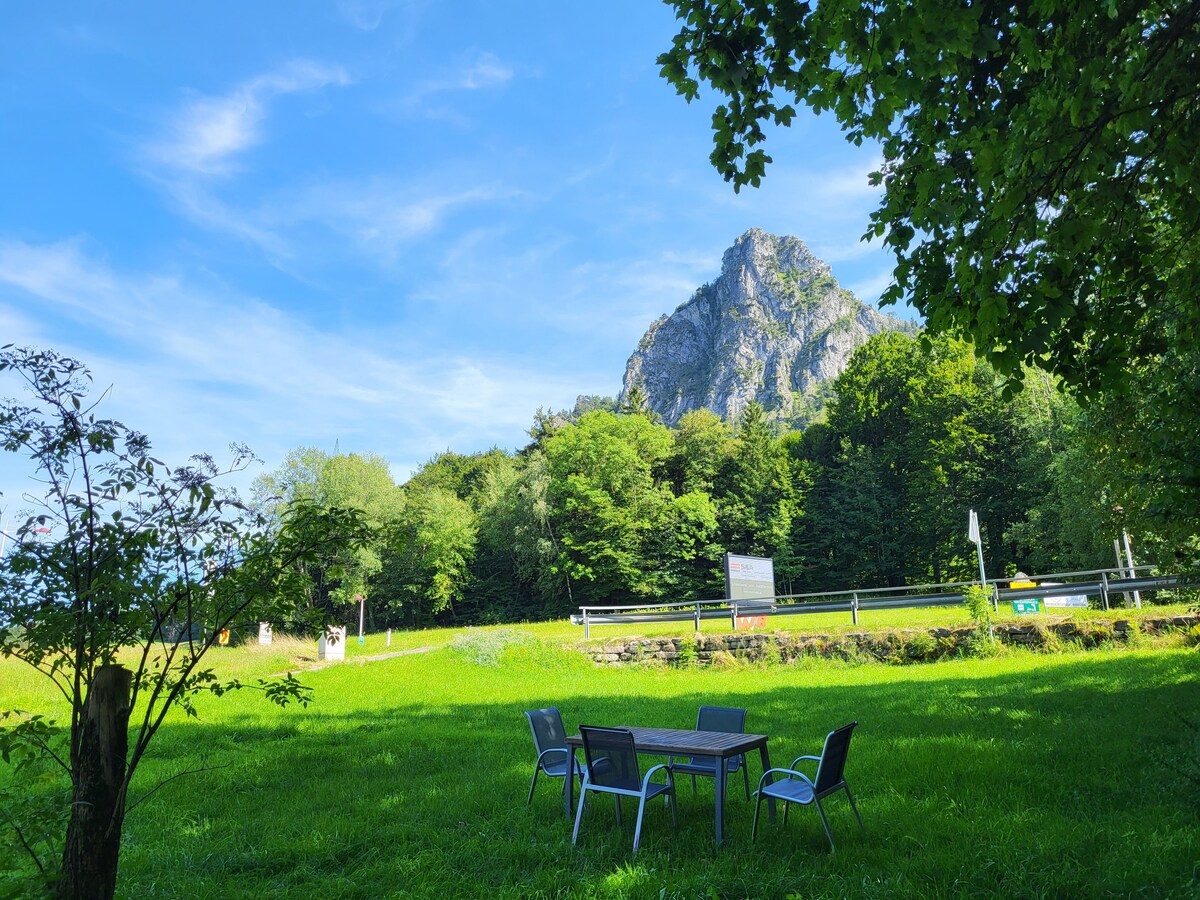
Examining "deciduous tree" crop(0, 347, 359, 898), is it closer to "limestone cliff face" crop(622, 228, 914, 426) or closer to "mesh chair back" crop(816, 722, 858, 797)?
"mesh chair back" crop(816, 722, 858, 797)

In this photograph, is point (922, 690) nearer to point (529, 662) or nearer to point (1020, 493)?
point (529, 662)

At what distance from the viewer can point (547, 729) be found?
679 cm

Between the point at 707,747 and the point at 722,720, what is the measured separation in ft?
4.71

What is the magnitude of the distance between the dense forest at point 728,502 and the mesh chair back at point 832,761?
3001 centimetres

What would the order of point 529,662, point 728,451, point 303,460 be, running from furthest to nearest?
point 728,451
point 303,460
point 529,662

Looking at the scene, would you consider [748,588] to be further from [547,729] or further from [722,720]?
[547,729]

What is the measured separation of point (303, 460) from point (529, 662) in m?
23.8

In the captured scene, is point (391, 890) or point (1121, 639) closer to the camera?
point (391, 890)

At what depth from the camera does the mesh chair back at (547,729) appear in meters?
6.62

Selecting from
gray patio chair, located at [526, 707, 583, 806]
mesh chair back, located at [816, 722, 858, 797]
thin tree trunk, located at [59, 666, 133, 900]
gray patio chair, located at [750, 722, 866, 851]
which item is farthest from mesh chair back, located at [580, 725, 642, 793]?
thin tree trunk, located at [59, 666, 133, 900]

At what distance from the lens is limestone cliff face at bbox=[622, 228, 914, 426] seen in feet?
458

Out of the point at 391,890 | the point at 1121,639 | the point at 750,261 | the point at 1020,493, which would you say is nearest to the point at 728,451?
the point at 1020,493

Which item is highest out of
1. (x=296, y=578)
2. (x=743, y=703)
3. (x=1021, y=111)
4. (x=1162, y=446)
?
(x=1021, y=111)

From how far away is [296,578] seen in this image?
3740 mm
